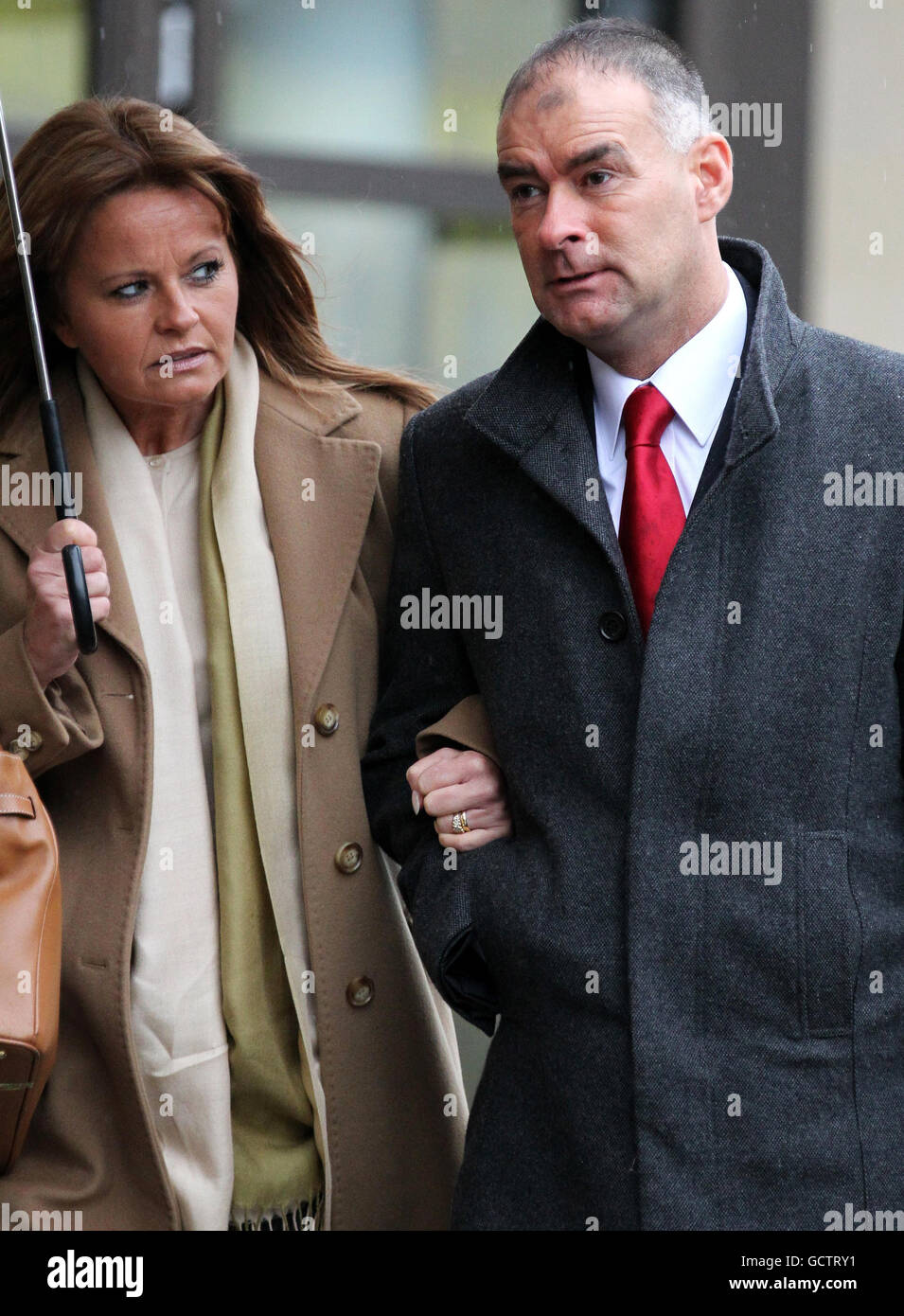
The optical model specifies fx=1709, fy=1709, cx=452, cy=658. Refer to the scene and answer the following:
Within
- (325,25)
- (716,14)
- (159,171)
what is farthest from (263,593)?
(716,14)

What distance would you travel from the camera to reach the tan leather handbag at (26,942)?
2.07 meters

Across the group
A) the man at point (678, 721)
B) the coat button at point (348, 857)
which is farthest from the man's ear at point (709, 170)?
the coat button at point (348, 857)

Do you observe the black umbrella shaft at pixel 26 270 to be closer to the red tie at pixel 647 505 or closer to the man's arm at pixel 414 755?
the man's arm at pixel 414 755

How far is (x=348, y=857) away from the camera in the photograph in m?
2.40

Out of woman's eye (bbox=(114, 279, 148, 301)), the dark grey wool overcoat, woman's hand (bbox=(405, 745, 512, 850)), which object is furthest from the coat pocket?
woman's eye (bbox=(114, 279, 148, 301))

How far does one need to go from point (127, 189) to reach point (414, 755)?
2.85ft

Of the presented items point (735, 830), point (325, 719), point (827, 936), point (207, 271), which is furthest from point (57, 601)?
point (827, 936)

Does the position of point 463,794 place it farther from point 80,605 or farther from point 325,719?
point 80,605

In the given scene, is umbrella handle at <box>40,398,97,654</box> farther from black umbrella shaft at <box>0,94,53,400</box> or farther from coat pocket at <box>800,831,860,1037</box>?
coat pocket at <box>800,831,860,1037</box>

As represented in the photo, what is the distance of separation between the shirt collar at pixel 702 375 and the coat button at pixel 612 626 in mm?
244

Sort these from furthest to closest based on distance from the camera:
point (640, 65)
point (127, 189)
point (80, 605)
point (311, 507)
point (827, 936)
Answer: point (311, 507) → point (127, 189) → point (80, 605) → point (640, 65) → point (827, 936)

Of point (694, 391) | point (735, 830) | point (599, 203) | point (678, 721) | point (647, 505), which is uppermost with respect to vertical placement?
point (599, 203)
